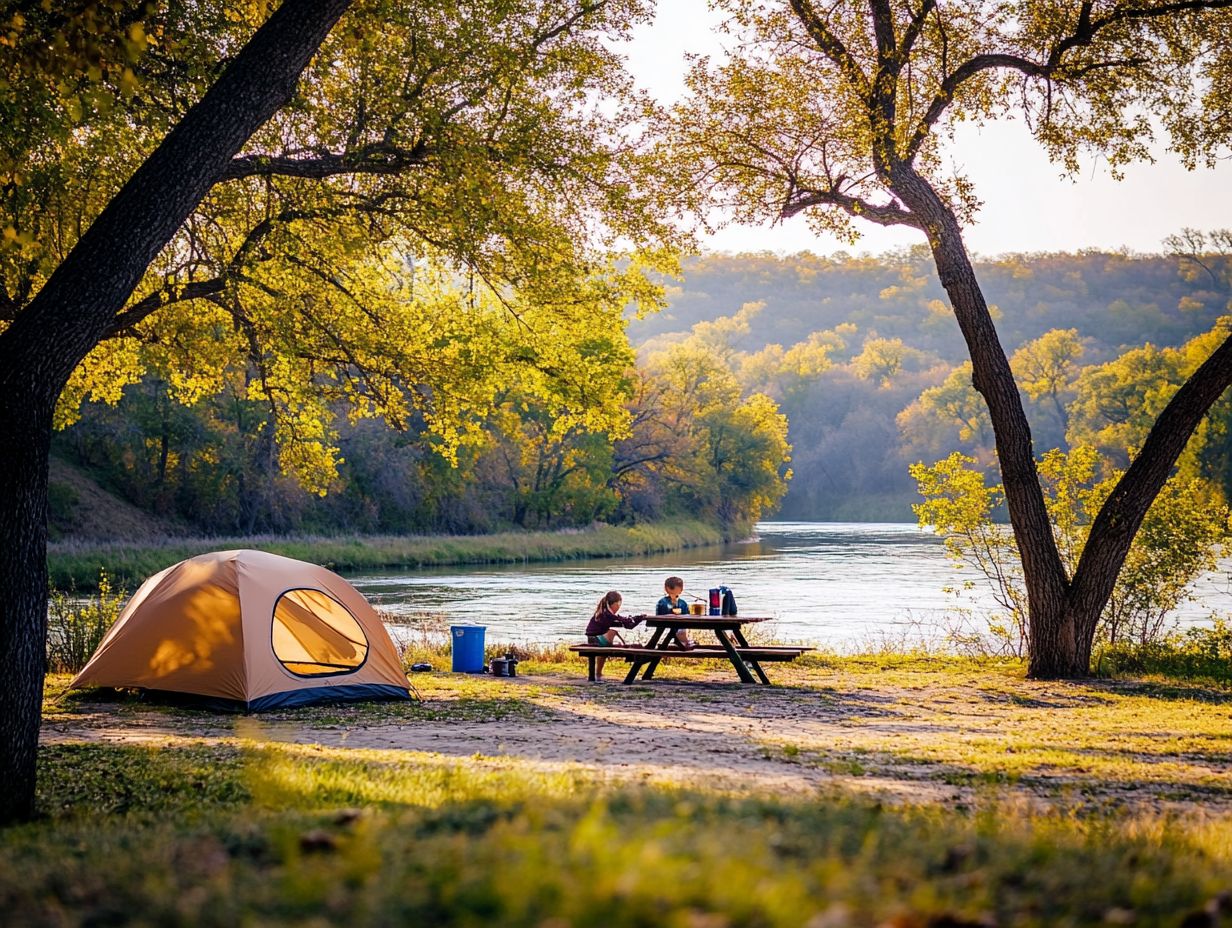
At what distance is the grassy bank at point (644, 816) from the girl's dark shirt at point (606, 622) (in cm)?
166

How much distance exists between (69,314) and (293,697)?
6156mm

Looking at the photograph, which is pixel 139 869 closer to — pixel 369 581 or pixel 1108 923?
pixel 1108 923

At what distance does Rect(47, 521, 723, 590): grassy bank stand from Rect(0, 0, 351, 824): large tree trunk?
20.1 meters

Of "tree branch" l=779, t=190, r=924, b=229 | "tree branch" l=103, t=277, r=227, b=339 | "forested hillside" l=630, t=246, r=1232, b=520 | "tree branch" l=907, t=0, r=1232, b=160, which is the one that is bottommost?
"tree branch" l=103, t=277, r=227, b=339

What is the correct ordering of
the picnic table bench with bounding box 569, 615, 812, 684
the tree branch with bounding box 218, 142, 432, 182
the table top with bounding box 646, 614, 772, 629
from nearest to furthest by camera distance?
the tree branch with bounding box 218, 142, 432, 182 < the table top with bounding box 646, 614, 772, 629 < the picnic table bench with bounding box 569, 615, 812, 684

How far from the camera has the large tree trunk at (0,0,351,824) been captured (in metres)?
6.23

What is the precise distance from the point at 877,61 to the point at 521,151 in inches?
206

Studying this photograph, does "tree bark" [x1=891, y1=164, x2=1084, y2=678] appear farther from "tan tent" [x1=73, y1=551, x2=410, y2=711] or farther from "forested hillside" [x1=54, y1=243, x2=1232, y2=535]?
"tan tent" [x1=73, y1=551, x2=410, y2=711]

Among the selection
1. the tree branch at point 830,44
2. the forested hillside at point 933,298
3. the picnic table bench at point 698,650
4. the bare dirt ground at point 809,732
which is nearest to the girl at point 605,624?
the picnic table bench at point 698,650

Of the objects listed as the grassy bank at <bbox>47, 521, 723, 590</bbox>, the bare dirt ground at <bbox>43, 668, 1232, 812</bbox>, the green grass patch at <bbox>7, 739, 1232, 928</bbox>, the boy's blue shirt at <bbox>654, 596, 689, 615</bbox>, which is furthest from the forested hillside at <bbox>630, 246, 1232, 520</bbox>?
the green grass patch at <bbox>7, 739, 1232, 928</bbox>

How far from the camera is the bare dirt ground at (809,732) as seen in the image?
7.40 metres

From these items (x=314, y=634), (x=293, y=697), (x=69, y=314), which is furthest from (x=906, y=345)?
(x=69, y=314)

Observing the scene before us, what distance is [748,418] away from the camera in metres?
75.8

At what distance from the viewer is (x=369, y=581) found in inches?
1375
